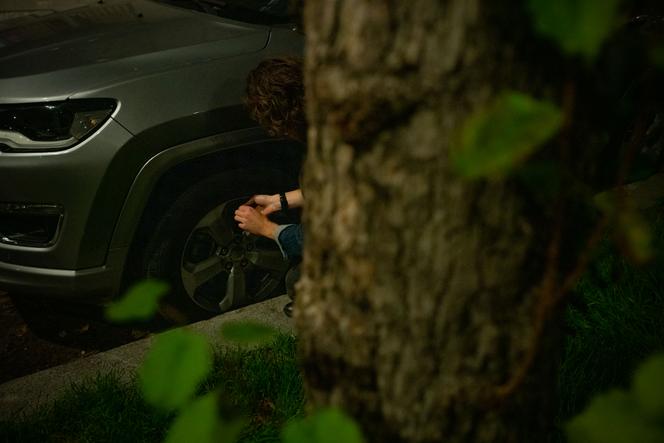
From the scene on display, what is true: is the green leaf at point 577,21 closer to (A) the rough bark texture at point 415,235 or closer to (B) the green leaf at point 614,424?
(A) the rough bark texture at point 415,235

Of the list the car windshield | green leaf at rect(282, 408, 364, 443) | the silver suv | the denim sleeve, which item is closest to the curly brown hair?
the silver suv

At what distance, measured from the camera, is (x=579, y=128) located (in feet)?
2.73

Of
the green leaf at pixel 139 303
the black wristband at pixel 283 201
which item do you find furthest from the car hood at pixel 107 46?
the green leaf at pixel 139 303

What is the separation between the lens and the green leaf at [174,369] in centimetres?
79

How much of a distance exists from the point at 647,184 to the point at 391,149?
11.2 feet

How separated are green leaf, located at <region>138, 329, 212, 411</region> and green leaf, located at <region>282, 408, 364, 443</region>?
0.16m

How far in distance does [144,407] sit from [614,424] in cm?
176

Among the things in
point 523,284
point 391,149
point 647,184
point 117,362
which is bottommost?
point 117,362

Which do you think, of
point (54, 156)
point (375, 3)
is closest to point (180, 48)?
point (54, 156)

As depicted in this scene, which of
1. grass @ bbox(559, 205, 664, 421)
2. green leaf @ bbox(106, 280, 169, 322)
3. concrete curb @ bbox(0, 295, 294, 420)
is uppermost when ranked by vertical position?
green leaf @ bbox(106, 280, 169, 322)

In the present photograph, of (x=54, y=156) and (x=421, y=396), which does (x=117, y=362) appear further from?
(x=421, y=396)

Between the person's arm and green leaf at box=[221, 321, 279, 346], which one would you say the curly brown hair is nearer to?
the person's arm

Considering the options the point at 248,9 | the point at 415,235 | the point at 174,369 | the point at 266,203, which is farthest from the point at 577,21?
the point at 248,9

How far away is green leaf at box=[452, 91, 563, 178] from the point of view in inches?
21.1
